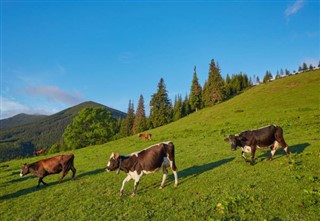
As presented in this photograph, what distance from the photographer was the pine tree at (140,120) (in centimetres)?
9212

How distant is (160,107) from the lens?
283ft

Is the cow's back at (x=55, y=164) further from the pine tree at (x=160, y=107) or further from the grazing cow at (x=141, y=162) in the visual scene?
the pine tree at (x=160, y=107)

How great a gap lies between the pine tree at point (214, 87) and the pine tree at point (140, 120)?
70.4 feet

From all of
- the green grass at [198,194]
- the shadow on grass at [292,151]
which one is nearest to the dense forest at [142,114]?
the green grass at [198,194]

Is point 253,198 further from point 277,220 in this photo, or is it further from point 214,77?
point 214,77

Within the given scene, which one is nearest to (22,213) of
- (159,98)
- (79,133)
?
(79,133)

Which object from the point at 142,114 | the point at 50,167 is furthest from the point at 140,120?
the point at 50,167

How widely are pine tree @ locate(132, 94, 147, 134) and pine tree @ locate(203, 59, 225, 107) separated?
21.5 meters

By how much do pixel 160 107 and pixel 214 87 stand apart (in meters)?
18.4

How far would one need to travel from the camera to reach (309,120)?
126 ft

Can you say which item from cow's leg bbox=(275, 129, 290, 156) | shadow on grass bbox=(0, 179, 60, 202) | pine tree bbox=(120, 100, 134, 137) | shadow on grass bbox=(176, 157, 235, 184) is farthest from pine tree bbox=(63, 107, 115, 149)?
cow's leg bbox=(275, 129, 290, 156)

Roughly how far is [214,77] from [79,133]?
44.6 metres

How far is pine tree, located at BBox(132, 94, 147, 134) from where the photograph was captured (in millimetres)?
92125

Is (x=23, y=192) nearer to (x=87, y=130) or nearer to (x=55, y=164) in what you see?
(x=55, y=164)
